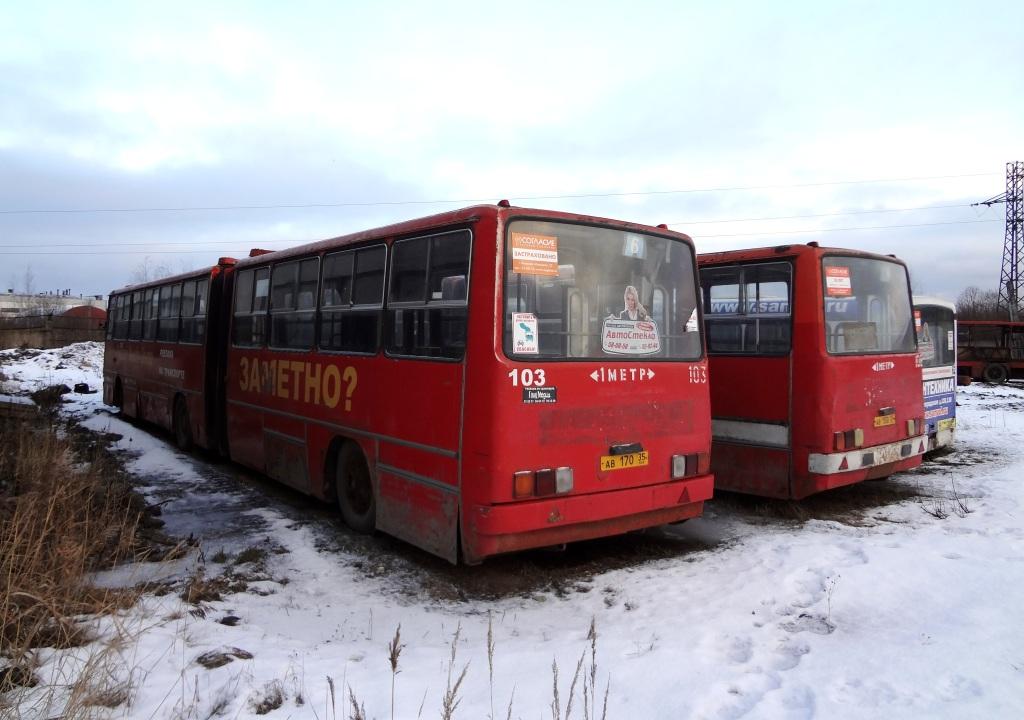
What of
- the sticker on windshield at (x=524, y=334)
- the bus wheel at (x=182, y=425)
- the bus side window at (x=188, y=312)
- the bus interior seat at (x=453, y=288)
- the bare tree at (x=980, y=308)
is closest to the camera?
the sticker on windshield at (x=524, y=334)

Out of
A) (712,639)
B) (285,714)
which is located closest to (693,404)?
(712,639)

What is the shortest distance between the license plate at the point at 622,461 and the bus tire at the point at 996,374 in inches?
1031

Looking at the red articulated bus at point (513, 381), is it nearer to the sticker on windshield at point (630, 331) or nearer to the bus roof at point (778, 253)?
the sticker on windshield at point (630, 331)

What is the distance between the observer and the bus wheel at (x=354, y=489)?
6.71 metres

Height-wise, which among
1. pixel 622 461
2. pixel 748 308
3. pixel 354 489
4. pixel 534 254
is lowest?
pixel 354 489

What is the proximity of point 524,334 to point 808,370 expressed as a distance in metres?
3.41

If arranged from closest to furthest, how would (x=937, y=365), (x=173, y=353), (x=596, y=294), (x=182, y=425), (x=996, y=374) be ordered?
(x=596, y=294) < (x=937, y=365) < (x=182, y=425) < (x=173, y=353) < (x=996, y=374)

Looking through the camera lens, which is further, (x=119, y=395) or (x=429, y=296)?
(x=119, y=395)

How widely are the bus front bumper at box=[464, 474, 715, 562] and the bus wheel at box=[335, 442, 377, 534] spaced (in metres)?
1.83

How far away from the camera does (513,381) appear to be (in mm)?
5031

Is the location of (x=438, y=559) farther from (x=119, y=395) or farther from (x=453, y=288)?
(x=119, y=395)

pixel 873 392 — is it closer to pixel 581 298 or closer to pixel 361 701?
pixel 581 298

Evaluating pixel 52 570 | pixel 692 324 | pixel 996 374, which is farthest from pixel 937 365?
pixel 996 374

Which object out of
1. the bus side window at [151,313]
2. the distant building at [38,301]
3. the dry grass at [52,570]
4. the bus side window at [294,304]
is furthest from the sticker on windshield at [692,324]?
the distant building at [38,301]
